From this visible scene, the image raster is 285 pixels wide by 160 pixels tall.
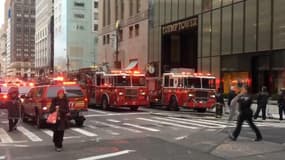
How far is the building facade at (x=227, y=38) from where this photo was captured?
33125 mm

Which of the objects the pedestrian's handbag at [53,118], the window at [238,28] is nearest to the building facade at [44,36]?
the window at [238,28]

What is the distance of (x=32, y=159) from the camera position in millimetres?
11484

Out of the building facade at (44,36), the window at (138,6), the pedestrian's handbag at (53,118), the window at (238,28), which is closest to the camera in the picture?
the pedestrian's handbag at (53,118)

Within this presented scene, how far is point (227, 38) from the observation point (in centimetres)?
3809

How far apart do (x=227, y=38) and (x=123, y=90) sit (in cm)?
1156

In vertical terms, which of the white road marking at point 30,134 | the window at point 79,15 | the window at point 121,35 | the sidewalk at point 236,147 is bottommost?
the white road marking at point 30,134

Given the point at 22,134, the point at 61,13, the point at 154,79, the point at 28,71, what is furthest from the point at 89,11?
the point at 22,134

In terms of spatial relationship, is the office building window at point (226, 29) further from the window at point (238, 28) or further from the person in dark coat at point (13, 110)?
the person in dark coat at point (13, 110)

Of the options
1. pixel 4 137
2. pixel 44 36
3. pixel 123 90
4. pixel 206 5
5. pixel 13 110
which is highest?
pixel 44 36

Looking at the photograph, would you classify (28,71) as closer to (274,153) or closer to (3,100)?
(3,100)

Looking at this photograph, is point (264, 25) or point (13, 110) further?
point (264, 25)

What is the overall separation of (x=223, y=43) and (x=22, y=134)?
24.5m

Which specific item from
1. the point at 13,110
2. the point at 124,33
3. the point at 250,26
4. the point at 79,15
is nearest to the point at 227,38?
the point at 250,26

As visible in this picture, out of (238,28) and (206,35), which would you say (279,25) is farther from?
(206,35)
